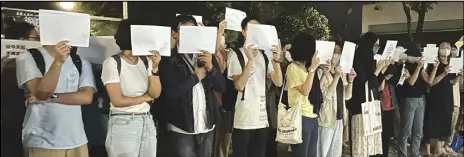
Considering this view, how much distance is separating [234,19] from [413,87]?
5.26 ft

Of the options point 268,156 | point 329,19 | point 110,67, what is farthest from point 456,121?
point 110,67

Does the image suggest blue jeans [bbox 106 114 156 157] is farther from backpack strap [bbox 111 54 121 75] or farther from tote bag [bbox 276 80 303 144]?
tote bag [bbox 276 80 303 144]

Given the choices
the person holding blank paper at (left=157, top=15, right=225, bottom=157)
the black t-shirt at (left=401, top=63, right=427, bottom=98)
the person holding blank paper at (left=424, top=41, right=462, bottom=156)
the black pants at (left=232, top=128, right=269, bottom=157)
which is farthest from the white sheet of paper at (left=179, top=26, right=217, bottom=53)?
the person holding blank paper at (left=424, top=41, right=462, bottom=156)

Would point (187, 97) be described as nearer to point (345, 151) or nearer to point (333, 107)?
point (333, 107)

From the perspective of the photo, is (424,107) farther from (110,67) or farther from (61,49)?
(61,49)

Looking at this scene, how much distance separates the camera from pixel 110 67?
7.86ft

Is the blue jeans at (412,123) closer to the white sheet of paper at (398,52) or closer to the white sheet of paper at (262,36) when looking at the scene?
the white sheet of paper at (398,52)

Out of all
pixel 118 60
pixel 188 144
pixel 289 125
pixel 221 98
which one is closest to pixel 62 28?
pixel 118 60

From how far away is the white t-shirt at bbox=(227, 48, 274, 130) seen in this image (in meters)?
2.90

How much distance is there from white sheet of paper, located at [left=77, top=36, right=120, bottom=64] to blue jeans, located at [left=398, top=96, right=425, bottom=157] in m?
2.22

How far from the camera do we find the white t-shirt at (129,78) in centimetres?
239

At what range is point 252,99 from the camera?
2.94m

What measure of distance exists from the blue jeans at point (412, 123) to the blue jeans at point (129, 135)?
83.1 inches

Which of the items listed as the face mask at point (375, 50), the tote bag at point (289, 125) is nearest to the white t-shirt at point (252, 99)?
the tote bag at point (289, 125)
